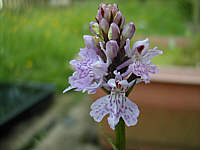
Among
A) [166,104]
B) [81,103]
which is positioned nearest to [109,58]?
[166,104]

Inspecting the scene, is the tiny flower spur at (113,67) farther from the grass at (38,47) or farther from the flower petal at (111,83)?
→ the grass at (38,47)

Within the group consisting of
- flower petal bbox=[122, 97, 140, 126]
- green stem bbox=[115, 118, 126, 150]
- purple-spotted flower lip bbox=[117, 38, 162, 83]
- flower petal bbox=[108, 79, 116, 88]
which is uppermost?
purple-spotted flower lip bbox=[117, 38, 162, 83]

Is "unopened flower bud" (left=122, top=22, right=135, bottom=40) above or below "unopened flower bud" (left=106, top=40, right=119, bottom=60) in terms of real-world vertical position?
above

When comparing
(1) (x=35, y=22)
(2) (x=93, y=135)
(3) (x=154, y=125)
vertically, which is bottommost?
(2) (x=93, y=135)

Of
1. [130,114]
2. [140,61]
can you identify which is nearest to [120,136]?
[130,114]

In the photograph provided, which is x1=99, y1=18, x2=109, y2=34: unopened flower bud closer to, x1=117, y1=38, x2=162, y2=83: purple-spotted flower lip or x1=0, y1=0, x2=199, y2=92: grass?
x1=117, y1=38, x2=162, y2=83: purple-spotted flower lip

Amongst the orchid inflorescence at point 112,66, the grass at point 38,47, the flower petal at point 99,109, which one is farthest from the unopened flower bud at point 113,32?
the grass at point 38,47

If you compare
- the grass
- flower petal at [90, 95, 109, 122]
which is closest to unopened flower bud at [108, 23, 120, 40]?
flower petal at [90, 95, 109, 122]

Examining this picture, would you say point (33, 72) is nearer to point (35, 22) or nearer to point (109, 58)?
point (35, 22)
